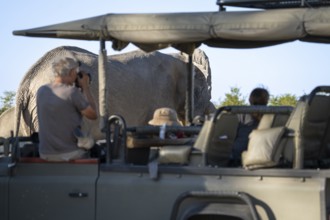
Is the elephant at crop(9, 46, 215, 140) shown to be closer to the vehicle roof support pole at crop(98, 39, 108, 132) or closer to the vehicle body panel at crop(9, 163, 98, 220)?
the vehicle roof support pole at crop(98, 39, 108, 132)

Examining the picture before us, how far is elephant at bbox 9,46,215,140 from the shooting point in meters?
21.4

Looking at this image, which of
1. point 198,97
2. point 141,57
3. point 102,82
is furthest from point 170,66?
point 102,82

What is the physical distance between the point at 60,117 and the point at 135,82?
47.0ft

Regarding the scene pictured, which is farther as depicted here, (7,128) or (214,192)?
(7,128)

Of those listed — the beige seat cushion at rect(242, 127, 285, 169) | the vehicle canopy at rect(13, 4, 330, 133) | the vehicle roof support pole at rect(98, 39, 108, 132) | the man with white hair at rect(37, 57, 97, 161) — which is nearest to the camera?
the beige seat cushion at rect(242, 127, 285, 169)

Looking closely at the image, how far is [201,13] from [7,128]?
14.2 meters

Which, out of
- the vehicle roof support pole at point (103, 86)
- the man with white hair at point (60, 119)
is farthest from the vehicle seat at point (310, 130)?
the man with white hair at point (60, 119)

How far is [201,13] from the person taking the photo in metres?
8.45

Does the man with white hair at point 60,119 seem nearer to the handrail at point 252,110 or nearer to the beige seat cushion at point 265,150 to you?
the handrail at point 252,110

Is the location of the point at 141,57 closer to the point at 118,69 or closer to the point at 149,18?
the point at 118,69

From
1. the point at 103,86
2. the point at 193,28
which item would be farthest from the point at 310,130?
the point at 103,86

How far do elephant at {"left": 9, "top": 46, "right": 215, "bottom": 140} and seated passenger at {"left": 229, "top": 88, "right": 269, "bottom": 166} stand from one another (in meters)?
11.0

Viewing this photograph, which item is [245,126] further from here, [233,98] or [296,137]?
[233,98]


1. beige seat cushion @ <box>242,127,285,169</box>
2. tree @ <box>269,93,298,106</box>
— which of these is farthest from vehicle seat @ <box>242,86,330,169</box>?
tree @ <box>269,93,298,106</box>
